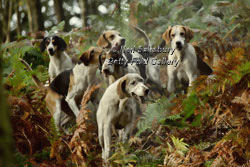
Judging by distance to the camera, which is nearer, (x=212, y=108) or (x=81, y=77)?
(x=212, y=108)

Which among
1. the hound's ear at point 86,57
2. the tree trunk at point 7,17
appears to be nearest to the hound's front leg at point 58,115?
the hound's ear at point 86,57

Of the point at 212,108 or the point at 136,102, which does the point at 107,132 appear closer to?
the point at 136,102

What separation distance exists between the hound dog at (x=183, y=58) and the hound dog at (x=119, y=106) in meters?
0.43

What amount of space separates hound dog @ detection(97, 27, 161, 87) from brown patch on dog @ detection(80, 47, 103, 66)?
56mm

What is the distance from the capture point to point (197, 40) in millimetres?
2639

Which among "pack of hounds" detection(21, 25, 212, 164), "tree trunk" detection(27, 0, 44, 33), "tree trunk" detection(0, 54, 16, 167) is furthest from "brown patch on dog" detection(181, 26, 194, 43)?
"tree trunk" detection(0, 54, 16, 167)

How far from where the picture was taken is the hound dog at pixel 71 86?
105 inches

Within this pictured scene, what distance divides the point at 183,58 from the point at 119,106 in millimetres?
723

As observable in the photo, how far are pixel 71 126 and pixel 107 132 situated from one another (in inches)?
25.8

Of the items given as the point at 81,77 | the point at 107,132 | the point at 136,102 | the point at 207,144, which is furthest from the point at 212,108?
the point at 81,77

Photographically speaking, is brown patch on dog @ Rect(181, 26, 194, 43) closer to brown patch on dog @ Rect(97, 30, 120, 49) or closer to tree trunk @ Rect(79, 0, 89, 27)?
brown patch on dog @ Rect(97, 30, 120, 49)

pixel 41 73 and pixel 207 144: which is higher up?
pixel 41 73

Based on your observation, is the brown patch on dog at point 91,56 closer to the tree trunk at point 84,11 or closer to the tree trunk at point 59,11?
the tree trunk at point 84,11

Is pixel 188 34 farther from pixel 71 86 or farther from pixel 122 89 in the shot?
pixel 71 86
